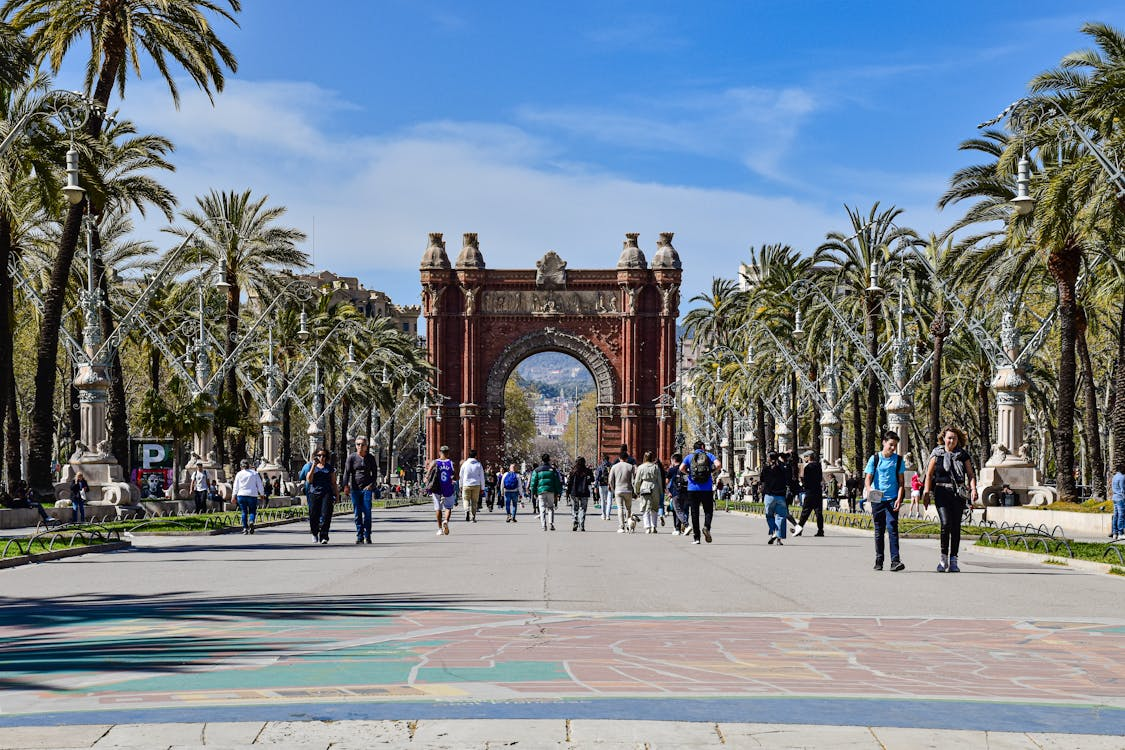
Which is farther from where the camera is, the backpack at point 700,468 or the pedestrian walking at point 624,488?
the pedestrian walking at point 624,488

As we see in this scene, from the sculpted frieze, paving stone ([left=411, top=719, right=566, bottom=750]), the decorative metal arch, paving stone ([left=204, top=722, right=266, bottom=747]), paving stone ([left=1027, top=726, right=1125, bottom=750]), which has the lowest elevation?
paving stone ([left=1027, top=726, right=1125, bottom=750])

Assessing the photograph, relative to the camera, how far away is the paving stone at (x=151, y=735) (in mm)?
6113

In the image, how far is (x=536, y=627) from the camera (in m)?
10.5

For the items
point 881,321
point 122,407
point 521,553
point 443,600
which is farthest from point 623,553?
point 881,321

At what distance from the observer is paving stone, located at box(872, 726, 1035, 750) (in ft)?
20.0

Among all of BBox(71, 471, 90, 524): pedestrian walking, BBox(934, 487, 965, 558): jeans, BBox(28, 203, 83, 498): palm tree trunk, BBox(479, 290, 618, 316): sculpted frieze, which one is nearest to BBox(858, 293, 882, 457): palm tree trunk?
BBox(71, 471, 90, 524): pedestrian walking

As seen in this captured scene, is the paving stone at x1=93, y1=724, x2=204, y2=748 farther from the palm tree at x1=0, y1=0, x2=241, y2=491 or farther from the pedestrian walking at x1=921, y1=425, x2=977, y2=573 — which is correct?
the palm tree at x1=0, y1=0, x2=241, y2=491

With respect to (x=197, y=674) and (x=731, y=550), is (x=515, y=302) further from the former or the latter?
(x=197, y=674)

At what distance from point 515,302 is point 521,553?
2795 inches

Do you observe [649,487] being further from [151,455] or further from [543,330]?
[543,330]

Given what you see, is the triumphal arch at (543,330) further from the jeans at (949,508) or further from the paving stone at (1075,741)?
the paving stone at (1075,741)

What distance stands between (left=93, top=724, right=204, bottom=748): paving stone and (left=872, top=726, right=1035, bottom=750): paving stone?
10.1 ft

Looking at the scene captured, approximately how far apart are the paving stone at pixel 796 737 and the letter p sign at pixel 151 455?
5338 cm

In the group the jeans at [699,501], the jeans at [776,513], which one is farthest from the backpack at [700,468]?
the jeans at [776,513]
